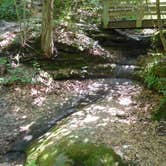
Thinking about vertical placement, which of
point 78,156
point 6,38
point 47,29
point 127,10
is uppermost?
point 127,10

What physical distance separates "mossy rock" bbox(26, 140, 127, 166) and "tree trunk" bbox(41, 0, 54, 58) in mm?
5191

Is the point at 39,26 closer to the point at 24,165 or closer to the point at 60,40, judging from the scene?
Answer: the point at 60,40

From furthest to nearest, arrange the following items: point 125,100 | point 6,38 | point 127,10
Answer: point 127,10 < point 6,38 < point 125,100

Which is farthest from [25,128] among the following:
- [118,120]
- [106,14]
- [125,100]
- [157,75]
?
[106,14]

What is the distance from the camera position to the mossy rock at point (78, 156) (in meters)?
6.30

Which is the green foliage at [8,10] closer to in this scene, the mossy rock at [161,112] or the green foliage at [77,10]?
the green foliage at [77,10]

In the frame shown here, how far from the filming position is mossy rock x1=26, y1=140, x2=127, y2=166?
6.30 m

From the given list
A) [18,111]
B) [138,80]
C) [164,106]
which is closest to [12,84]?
[18,111]

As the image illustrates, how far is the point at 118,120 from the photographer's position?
7.89 m

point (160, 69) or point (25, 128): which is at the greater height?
point (160, 69)

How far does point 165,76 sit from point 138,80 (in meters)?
1.46

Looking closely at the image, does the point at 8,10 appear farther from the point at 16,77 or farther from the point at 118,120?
the point at 118,120

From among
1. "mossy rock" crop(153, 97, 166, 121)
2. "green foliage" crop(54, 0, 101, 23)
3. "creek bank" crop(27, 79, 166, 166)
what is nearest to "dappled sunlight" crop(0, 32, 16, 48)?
"green foliage" crop(54, 0, 101, 23)

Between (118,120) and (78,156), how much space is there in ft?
5.77
